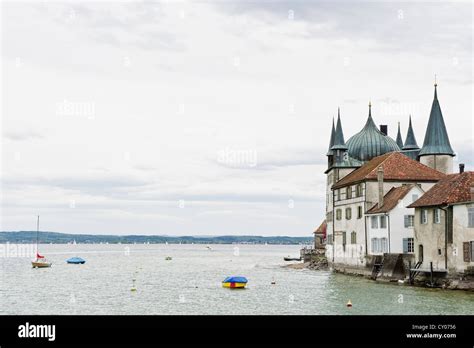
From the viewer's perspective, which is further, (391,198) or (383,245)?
(391,198)

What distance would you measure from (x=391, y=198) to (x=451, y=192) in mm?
14064

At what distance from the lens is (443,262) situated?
59000 mm

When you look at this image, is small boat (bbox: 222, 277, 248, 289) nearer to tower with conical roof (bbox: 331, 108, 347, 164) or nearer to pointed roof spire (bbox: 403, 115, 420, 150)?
tower with conical roof (bbox: 331, 108, 347, 164)

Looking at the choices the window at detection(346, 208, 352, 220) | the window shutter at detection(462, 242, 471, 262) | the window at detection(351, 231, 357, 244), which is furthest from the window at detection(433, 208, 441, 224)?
the window at detection(346, 208, 352, 220)

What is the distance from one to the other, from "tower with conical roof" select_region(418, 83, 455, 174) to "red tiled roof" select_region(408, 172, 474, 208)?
21751mm

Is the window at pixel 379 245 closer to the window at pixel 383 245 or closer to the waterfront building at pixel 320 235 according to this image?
the window at pixel 383 245

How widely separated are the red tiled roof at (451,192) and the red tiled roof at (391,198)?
6035 mm

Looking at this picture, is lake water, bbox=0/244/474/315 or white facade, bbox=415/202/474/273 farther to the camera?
white facade, bbox=415/202/474/273

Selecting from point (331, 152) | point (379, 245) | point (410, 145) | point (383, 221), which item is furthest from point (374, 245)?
point (410, 145)

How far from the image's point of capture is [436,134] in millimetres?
86312

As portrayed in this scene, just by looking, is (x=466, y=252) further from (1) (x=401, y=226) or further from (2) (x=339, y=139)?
(2) (x=339, y=139)

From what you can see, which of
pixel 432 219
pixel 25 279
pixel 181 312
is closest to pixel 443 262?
pixel 432 219

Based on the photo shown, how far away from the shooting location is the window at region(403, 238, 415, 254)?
69062 mm

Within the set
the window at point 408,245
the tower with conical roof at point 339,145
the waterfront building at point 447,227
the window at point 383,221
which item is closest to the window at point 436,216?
the waterfront building at point 447,227
